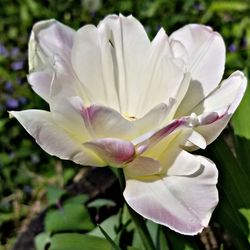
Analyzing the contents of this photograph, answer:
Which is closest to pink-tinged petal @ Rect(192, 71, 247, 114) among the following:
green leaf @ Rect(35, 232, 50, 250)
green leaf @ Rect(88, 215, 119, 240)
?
green leaf @ Rect(88, 215, 119, 240)

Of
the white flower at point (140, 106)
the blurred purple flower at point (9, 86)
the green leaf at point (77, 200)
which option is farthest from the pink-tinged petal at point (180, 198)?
the blurred purple flower at point (9, 86)

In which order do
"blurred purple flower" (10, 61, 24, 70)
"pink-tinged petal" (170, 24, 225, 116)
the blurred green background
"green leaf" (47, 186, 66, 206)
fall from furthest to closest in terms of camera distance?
"blurred purple flower" (10, 61, 24, 70)
the blurred green background
"green leaf" (47, 186, 66, 206)
"pink-tinged petal" (170, 24, 225, 116)

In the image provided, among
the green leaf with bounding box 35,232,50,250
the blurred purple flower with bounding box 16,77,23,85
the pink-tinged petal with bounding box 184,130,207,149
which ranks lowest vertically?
the blurred purple flower with bounding box 16,77,23,85

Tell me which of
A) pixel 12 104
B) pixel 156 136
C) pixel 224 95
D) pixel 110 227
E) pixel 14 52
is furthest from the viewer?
pixel 14 52

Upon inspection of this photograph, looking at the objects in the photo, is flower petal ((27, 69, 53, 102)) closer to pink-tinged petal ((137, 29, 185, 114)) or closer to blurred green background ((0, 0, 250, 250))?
pink-tinged petal ((137, 29, 185, 114))

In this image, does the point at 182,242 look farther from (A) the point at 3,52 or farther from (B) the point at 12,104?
(A) the point at 3,52

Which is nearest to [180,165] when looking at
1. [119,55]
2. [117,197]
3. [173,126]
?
[173,126]

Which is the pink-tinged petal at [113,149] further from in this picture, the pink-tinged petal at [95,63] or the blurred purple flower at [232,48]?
the blurred purple flower at [232,48]

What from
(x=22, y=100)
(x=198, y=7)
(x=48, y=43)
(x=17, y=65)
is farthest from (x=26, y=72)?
(x=48, y=43)
